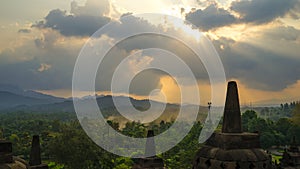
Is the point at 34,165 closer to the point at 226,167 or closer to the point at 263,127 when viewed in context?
the point at 226,167

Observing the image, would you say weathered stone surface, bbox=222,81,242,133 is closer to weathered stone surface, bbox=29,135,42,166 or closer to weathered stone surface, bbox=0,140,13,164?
weathered stone surface, bbox=0,140,13,164

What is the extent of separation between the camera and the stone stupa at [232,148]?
8.05 meters

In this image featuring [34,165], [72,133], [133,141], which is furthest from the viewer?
[133,141]

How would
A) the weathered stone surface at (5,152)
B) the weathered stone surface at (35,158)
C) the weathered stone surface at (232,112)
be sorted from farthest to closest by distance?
the weathered stone surface at (35,158) < the weathered stone surface at (232,112) < the weathered stone surface at (5,152)

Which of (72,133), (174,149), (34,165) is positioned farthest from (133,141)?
(34,165)

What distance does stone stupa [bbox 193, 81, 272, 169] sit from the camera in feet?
26.4

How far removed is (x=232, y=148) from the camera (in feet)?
27.4

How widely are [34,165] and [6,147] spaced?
160 inches

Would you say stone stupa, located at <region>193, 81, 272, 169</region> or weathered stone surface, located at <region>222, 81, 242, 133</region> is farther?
weathered stone surface, located at <region>222, 81, 242, 133</region>

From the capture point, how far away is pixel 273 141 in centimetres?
7262

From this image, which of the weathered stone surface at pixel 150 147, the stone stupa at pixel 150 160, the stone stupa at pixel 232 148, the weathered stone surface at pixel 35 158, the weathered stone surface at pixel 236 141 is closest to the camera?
the stone stupa at pixel 232 148

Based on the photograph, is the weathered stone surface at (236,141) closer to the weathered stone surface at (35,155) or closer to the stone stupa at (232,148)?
the stone stupa at (232,148)

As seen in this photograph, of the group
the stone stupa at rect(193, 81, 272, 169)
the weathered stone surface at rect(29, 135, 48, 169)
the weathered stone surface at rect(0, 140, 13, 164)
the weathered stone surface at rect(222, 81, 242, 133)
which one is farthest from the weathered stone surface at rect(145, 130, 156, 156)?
the weathered stone surface at rect(0, 140, 13, 164)

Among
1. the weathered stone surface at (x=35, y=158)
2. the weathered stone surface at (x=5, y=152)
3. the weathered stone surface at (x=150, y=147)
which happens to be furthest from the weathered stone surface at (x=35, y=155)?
the weathered stone surface at (x=150, y=147)
